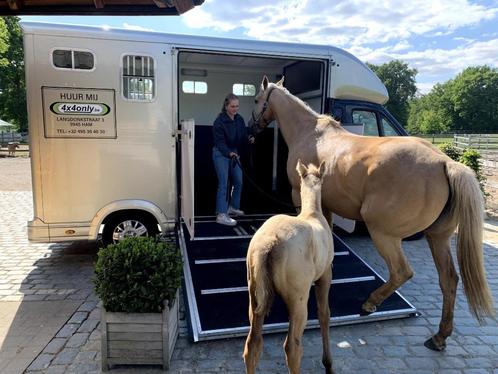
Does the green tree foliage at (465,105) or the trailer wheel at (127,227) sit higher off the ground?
the green tree foliage at (465,105)

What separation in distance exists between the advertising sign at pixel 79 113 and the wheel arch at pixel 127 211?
0.90 m

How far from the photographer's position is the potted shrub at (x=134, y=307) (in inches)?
116

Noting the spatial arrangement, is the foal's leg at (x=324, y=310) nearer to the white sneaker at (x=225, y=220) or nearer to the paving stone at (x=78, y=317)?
the paving stone at (x=78, y=317)

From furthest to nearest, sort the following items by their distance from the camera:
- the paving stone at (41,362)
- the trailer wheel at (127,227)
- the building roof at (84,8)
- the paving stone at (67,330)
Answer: the trailer wheel at (127,227) → the building roof at (84,8) → the paving stone at (67,330) → the paving stone at (41,362)

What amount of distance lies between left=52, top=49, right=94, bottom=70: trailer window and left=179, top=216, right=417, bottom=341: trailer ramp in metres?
2.48

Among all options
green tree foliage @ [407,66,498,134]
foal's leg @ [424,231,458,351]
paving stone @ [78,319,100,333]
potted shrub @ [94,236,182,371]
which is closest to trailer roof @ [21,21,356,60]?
potted shrub @ [94,236,182,371]

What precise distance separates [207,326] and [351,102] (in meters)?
4.21

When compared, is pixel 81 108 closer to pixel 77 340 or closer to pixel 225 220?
pixel 225 220

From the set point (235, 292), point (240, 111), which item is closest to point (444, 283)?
point (235, 292)

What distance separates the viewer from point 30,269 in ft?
17.5

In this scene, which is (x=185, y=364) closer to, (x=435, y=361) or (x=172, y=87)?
(x=435, y=361)

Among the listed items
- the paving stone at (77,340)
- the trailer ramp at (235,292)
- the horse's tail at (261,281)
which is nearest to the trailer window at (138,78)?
the trailer ramp at (235,292)

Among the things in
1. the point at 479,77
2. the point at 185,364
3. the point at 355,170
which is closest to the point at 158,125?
the point at 355,170

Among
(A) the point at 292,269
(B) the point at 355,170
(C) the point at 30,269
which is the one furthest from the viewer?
(C) the point at 30,269
